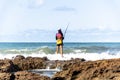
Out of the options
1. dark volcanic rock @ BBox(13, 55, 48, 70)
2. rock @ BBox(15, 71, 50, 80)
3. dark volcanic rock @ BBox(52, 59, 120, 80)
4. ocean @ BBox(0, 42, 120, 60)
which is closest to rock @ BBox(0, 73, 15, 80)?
rock @ BBox(15, 71, 50, 80)

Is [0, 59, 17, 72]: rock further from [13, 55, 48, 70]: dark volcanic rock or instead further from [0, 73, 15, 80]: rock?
[0, 73, 15, 80]: rock

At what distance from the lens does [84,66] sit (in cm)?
1232

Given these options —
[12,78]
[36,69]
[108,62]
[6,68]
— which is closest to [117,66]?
[108,62]

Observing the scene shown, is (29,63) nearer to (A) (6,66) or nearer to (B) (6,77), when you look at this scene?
(A) (6,66)

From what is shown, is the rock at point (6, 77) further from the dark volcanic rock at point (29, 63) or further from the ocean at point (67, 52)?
the ocean at point (67, 52)

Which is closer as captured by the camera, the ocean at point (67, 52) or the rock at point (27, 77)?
the rock at point (27, 77)

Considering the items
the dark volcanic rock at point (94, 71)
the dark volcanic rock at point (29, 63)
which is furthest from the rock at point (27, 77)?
the dark volcanic rock at point (29, 63)

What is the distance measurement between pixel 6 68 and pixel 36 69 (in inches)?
104

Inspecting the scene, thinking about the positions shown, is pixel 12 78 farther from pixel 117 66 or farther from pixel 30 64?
pixel 30 64

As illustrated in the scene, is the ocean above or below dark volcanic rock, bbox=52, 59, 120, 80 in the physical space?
below

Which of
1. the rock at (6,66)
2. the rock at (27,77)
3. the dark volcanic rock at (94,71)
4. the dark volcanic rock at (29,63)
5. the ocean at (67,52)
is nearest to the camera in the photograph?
the dark volcanic rock at (94,71)

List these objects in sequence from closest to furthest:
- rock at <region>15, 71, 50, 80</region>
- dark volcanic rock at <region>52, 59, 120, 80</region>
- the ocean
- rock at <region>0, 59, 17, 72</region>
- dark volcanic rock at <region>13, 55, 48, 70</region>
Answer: dark volcanic rock at <region>52, 59, 120, 80</region> < rock at <region>15, 71, 50, 80</region> < rock at <region>0, 59, 17, 72</region> < dark volcanic rock at <region>13, 55, 48, 70</region> < the ocean

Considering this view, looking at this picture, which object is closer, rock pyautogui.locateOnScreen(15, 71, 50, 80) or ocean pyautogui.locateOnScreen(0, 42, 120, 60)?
rock pyautogui.locateOnScreen(15, 71, 50, 80)

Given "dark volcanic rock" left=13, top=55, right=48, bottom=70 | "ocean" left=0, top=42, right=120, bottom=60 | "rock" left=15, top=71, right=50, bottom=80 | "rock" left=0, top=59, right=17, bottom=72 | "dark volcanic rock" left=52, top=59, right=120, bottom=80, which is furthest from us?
"ocean" left=0, top=42, right=120, bottom=60
